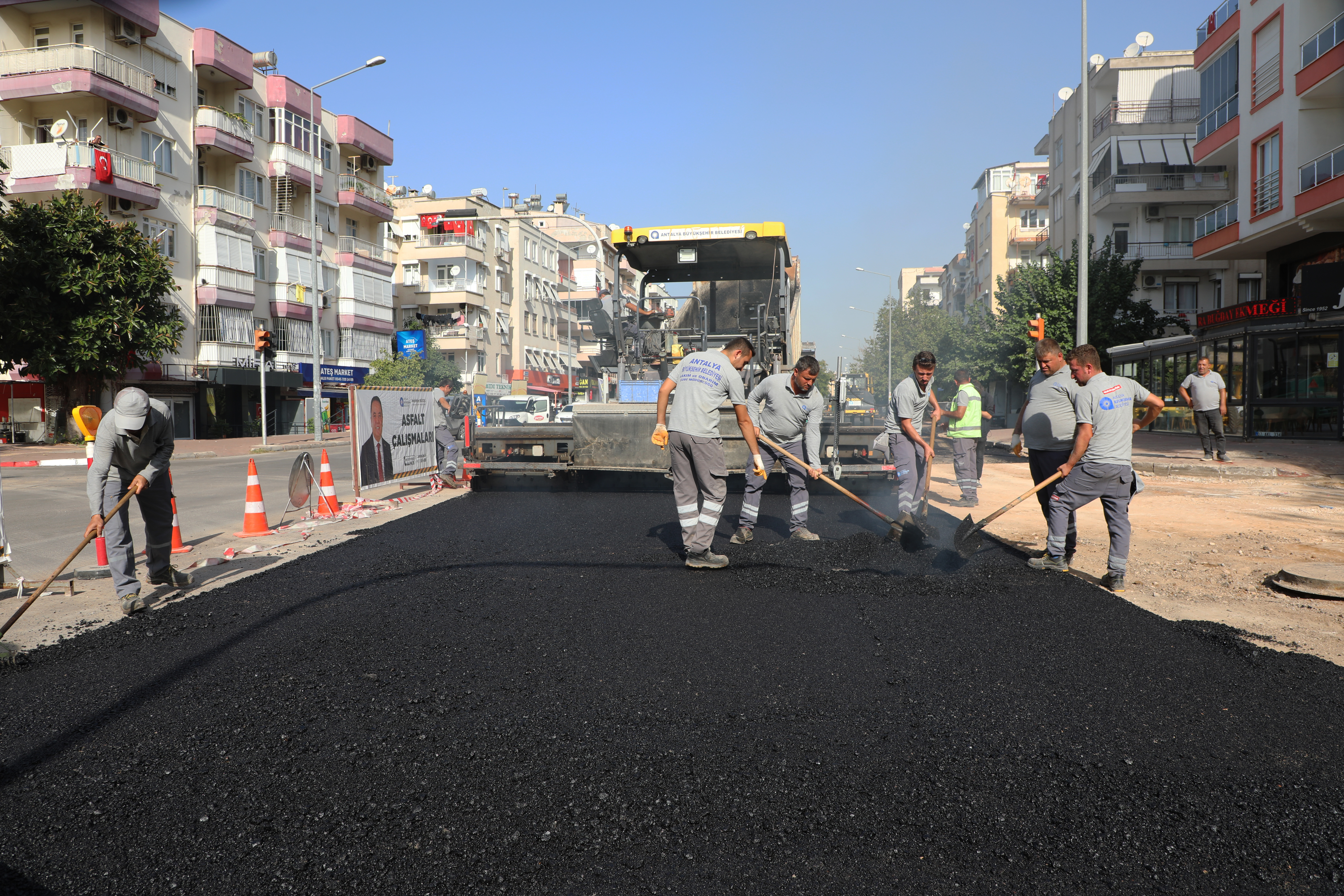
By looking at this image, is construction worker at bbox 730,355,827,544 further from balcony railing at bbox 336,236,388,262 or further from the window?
balcony railing at bbox 336,236,388,262

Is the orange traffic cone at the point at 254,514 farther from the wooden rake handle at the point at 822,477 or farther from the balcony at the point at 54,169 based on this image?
the balcony at the point at 54,169

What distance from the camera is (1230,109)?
2552 centimetres

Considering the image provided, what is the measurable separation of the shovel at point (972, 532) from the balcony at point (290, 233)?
34.9m

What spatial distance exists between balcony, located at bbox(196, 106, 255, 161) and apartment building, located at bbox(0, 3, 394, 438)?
6 cm

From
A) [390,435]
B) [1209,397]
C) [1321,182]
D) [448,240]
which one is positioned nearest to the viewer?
[390,435]

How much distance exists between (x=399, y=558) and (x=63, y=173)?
95.4 ft

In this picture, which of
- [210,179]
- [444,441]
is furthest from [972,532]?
[210,179]

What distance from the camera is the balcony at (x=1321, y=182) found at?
1920 cm

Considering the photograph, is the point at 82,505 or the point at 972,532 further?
the point at 82,505

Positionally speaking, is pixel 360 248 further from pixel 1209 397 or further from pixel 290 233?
pixel 1209 397

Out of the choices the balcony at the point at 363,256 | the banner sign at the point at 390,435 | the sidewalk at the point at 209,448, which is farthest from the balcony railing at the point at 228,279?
the banner sign at the point at 390,435

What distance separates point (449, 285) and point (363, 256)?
1093cm

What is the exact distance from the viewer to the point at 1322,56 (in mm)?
19859

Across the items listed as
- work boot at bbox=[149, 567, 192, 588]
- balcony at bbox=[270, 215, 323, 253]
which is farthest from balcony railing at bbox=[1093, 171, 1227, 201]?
work boot at bbox=[149, 567, 192, 588]
